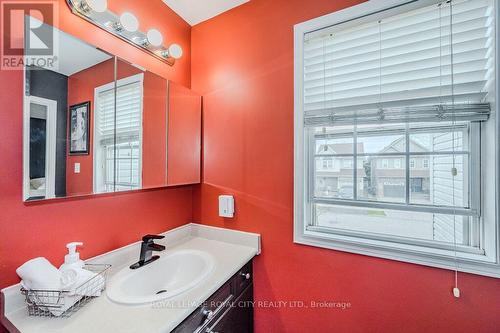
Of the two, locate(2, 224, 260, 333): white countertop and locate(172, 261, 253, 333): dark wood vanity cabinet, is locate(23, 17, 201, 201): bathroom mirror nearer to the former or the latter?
locate(2, 224, 260, 333): white countertop

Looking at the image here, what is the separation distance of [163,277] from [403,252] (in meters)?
1.23

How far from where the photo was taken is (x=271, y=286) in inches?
50.7

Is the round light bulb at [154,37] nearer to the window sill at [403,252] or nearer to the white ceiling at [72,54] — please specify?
the white ceiling at [72,54]

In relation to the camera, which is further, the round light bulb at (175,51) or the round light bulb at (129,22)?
the round light bulb at (175,51)

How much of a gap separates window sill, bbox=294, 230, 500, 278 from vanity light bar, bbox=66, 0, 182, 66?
4.56 feet

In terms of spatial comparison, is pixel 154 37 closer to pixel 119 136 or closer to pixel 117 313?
pixel 119 136

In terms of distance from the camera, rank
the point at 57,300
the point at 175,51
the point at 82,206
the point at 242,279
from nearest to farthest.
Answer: the point at 57,300 < the point at 82,206 < the point at 242,279 < the point at 175,51

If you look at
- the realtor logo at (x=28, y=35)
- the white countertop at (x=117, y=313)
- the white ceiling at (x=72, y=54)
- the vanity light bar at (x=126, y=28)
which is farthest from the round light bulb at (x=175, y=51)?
the white countertop at (x=117, y=313)

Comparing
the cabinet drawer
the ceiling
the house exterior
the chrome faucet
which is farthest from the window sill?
the ceiling

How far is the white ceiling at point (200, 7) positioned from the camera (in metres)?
1.36

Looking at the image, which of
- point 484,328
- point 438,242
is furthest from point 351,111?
point 484,328

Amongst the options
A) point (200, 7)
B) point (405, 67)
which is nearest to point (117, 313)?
point (405, 67)

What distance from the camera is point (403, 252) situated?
979mm

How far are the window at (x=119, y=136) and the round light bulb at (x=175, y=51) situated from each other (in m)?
0.35
